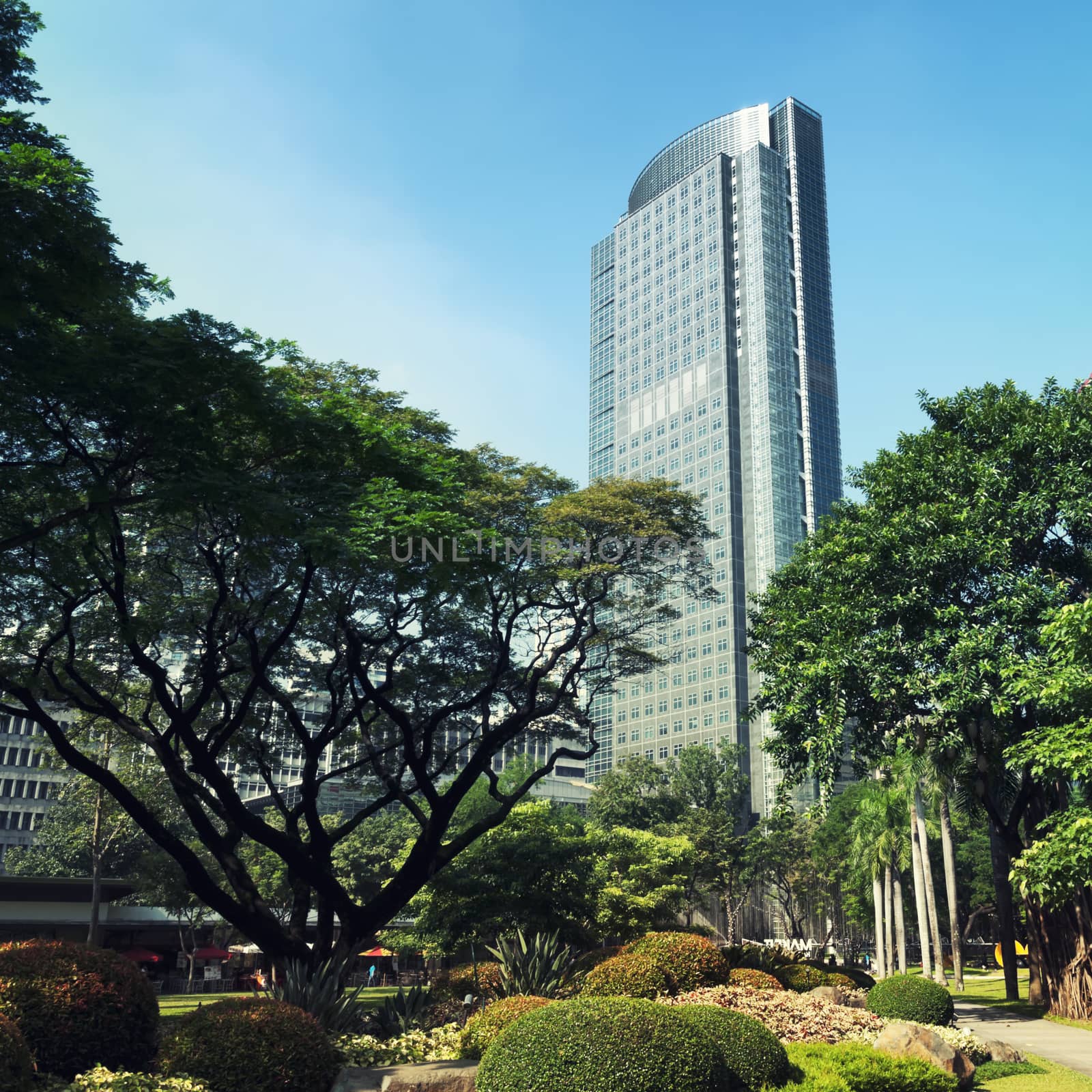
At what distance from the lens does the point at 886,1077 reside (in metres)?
14.1

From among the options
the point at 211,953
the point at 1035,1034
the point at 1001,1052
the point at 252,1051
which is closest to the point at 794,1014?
the point at 1001,1052

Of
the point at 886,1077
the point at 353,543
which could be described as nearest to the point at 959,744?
the point at 886,1077

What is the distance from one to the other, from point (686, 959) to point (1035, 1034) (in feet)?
31.7

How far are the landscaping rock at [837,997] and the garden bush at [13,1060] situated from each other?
14.6 m

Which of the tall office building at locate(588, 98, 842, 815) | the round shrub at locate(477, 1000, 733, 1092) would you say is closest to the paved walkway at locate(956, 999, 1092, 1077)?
the round shrub at locate(477, 1000, 733, 1092)

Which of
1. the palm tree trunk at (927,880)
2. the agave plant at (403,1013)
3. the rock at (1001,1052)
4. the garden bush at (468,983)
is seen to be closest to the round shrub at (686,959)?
the garden bush at (468,983)

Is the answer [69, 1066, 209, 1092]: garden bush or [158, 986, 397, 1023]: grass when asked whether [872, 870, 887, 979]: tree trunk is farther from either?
[69, 1066, 209, 1092]: garden bush

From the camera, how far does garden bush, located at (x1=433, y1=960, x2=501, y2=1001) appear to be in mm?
20469

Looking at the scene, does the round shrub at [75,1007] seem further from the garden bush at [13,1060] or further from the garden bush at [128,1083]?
the garden bush at [13,1060]

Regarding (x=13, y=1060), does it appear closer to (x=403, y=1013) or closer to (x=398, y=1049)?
(x=398, y=1049)

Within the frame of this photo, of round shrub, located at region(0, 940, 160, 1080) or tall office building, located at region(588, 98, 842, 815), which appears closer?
round shrub, located at region(0, 940, 160, 1080)

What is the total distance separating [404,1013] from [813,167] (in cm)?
15908

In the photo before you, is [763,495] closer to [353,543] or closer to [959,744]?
[959,744]

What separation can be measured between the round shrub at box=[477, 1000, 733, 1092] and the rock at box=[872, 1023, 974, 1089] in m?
5.07
